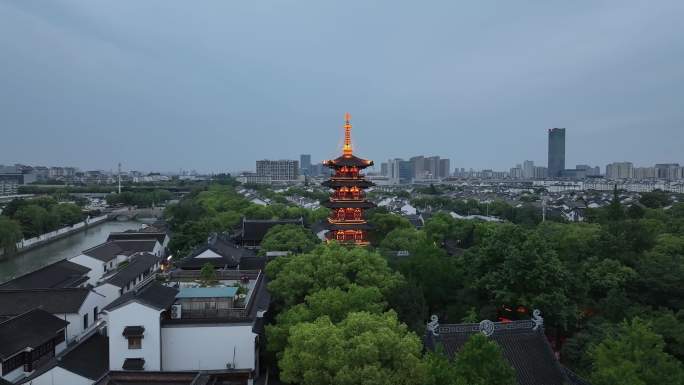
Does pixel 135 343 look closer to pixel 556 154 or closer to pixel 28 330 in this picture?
pixel 28 330

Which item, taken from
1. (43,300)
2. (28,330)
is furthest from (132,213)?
(28,330)

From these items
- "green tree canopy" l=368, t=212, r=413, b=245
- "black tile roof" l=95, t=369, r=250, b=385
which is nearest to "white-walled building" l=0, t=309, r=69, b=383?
"black tile roof" l=95, t=369, r=250, b=385

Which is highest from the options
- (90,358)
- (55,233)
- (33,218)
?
(33,218)

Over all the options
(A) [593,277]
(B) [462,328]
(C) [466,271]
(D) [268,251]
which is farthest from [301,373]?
(D) [268,251]

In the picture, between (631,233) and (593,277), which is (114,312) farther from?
(631,233)

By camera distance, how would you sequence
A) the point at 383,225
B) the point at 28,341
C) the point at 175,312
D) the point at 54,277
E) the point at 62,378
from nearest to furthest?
the point at 62,378 → the point at 175,312 → the point at 28,341 → the point at 54,277 → the point at 383,225

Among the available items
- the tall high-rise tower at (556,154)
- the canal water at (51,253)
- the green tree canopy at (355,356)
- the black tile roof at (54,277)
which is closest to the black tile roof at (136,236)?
the canal water at (51,253)
